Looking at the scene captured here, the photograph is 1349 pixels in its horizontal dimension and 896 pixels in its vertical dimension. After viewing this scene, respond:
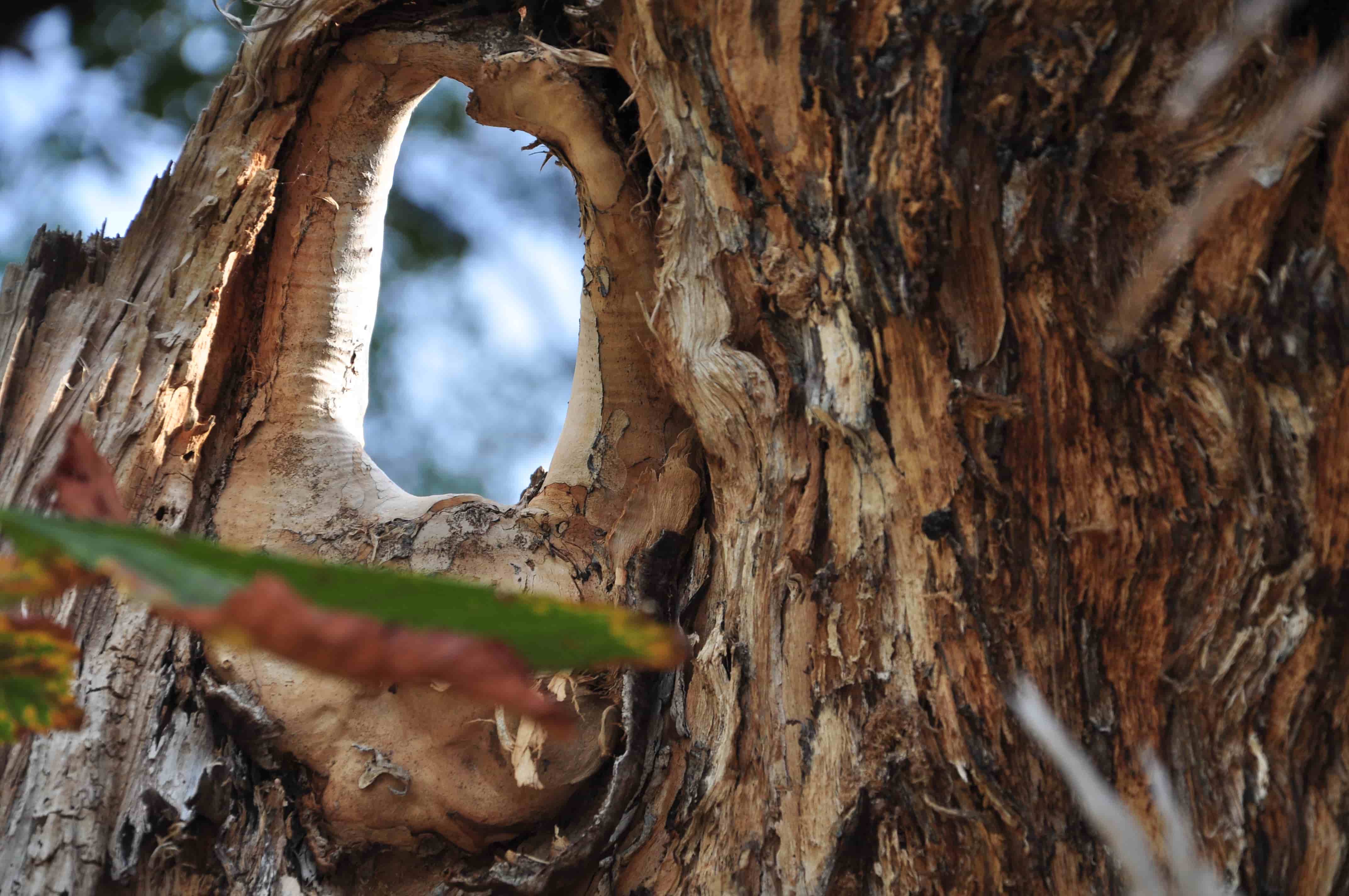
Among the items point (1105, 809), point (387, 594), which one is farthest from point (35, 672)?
point (1105, 809)

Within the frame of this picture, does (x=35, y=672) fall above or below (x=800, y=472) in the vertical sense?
below

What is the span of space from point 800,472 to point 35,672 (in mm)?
678

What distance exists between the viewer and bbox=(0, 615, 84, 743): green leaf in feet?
1.70

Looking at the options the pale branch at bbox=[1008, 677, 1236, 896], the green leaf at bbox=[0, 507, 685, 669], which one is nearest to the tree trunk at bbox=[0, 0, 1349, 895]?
the pale branch at bbox=[1008, 677, 1236, 896]

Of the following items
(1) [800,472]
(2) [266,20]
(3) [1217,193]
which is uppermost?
(2) [266,20]

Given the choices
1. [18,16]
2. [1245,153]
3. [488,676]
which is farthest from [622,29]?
[488,676]

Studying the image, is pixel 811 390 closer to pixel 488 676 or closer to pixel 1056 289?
pixel 1056 289

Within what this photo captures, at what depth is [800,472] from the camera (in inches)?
38.9

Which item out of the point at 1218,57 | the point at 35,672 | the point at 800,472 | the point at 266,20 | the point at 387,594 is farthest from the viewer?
the point at 266,20

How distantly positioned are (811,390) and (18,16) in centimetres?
114

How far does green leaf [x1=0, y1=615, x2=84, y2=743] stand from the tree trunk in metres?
0.59

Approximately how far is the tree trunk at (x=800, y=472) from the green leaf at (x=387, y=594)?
589 mm

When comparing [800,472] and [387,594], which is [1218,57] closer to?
[800,472]

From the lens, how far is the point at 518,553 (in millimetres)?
1245
